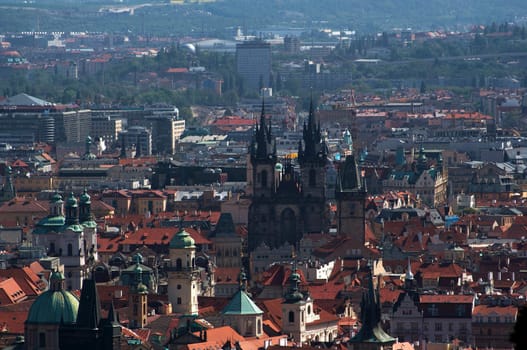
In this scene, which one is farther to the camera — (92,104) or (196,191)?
(92,104)

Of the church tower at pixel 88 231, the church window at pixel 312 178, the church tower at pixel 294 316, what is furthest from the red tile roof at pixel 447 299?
the church window at pixel 312 178

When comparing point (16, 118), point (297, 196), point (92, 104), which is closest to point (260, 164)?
point (297, 196)

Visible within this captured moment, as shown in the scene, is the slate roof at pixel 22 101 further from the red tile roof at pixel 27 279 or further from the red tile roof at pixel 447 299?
the red tile roof at pixel 447 299

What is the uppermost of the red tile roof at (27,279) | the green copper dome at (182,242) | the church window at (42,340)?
the church window at (42,340)

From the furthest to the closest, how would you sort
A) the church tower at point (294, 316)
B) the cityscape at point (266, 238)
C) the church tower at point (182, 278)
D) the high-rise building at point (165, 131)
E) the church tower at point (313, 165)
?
1. the high-rise building at point (165, 131)
2. the church tower at point (313, 165)
3. the church tower at point (182, 278)
4. the church tower at point (294, 316)
5. the cityscape at point (266, 238)

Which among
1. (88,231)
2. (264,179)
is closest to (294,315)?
(88,231)

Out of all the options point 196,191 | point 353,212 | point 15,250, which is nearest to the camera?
point 15,250

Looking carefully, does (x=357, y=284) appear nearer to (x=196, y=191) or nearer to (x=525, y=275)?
(x=525, y=275)

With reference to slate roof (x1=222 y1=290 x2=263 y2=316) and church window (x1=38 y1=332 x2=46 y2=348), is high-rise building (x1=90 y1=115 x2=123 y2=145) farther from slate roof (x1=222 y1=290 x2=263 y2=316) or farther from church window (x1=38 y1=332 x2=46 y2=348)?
church window (x1=38 y1=332 x2=46 y2=348)

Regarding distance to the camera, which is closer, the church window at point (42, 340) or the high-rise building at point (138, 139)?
the church window at point (42, 340)
